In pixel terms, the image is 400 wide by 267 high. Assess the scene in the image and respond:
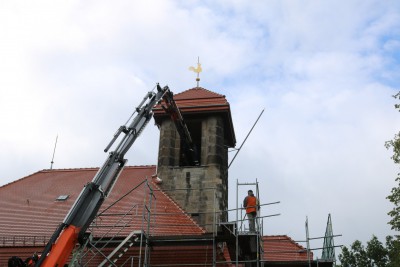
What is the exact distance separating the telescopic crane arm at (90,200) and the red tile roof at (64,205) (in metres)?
2.42

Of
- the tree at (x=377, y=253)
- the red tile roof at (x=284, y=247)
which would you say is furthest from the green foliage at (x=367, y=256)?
the red tile roof at (x=284, y=247)

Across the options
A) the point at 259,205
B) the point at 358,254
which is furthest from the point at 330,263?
the point at 358,254

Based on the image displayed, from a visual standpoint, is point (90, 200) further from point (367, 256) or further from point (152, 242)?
point (367, 256)

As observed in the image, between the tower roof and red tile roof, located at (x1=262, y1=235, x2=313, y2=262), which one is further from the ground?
the tower roof

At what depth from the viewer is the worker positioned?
1540 centimetres

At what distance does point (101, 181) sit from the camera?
13070 millimetres

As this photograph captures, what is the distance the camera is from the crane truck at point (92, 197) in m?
11.5

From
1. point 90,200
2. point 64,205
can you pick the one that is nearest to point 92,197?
point 90,200

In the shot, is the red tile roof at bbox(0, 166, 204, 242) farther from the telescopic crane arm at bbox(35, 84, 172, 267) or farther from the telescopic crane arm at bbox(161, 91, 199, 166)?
the telescopic crane arm at bbox(35, 84, 172, 267)

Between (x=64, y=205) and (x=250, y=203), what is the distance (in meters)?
6.78

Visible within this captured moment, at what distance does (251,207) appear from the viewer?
15430 millimetres

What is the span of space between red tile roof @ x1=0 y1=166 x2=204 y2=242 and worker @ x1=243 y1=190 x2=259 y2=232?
183 centimetres

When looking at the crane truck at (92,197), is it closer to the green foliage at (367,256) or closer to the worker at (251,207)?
the worker at (251,207)

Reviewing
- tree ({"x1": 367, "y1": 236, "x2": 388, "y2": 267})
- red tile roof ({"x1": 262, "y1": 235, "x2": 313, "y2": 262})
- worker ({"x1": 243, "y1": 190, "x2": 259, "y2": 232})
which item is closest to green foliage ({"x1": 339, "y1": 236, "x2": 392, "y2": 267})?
tree ({"x1": 367, "y1": 236, "x2": 388, "y2": 267})
